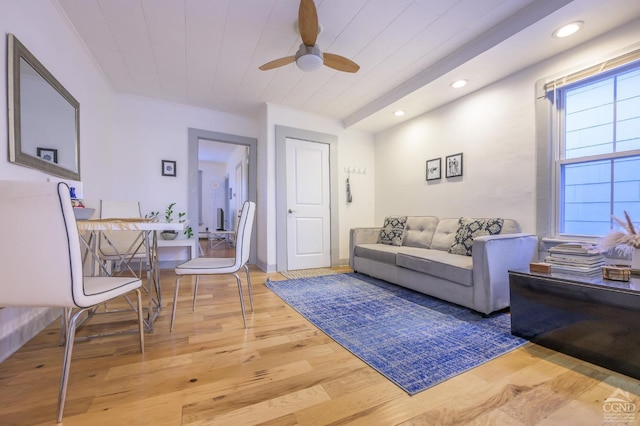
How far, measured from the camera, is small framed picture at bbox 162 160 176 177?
151 inches

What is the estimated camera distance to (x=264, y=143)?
12.8 feet

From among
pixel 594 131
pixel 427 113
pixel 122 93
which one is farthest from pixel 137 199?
pixel 594 131

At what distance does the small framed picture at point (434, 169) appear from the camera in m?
3.49

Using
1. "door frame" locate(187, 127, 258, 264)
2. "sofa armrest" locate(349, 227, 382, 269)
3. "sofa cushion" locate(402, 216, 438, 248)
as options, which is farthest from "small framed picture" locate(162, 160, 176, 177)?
"sofa cushion" locate(402, 216, 438, 248)

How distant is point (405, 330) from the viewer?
184 cm

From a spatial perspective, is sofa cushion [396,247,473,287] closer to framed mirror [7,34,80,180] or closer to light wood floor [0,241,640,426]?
light wood floor [0,241,640,426]

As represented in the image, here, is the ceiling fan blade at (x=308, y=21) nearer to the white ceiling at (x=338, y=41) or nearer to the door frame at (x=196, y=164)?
the white ceiling at (x=338, y=41)

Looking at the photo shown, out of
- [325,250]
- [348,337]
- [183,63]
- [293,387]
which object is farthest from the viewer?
[325,250]

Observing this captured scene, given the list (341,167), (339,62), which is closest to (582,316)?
(339,62)

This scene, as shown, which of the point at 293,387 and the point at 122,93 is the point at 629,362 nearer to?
the point at 293,387

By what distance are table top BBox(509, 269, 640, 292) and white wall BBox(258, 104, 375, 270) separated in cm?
290

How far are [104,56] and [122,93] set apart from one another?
3.20 feet

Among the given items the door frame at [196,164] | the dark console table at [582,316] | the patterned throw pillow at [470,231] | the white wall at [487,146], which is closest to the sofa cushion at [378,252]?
the patterned throw pillow at [470,231]

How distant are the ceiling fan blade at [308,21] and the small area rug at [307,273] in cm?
268
